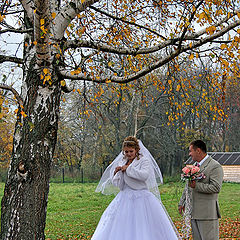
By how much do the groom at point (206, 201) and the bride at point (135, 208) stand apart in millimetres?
477

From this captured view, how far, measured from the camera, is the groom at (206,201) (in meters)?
5.28

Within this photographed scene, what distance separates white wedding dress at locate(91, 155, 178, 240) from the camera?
17.9 ft

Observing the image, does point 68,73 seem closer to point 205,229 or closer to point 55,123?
point 55,123

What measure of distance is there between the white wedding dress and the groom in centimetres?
48

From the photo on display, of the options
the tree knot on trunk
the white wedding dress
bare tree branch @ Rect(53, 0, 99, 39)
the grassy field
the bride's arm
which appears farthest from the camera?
the grassy field

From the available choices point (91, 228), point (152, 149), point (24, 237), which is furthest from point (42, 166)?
point (152, 149)

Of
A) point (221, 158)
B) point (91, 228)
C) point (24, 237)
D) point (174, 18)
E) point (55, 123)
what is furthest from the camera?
point (221, 158)

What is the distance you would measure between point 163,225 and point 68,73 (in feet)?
9.15

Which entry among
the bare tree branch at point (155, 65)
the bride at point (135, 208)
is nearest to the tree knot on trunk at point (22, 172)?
the bare tree branch at point (155, 65)

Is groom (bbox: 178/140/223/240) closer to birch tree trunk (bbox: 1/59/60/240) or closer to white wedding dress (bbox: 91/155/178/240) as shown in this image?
white wedding dress (bbox: 91/155/178/240)

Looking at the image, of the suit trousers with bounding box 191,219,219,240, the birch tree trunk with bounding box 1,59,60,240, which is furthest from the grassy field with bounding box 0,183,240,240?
the birch tree trunk with bounding box 1,59,60,240

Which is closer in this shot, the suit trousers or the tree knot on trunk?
the tree knot on trunk

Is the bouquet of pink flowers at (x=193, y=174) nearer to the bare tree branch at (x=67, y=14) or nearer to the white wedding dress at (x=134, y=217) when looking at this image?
the white wedding dress at (x=134, y=217)

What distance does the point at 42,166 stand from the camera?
5055mm
